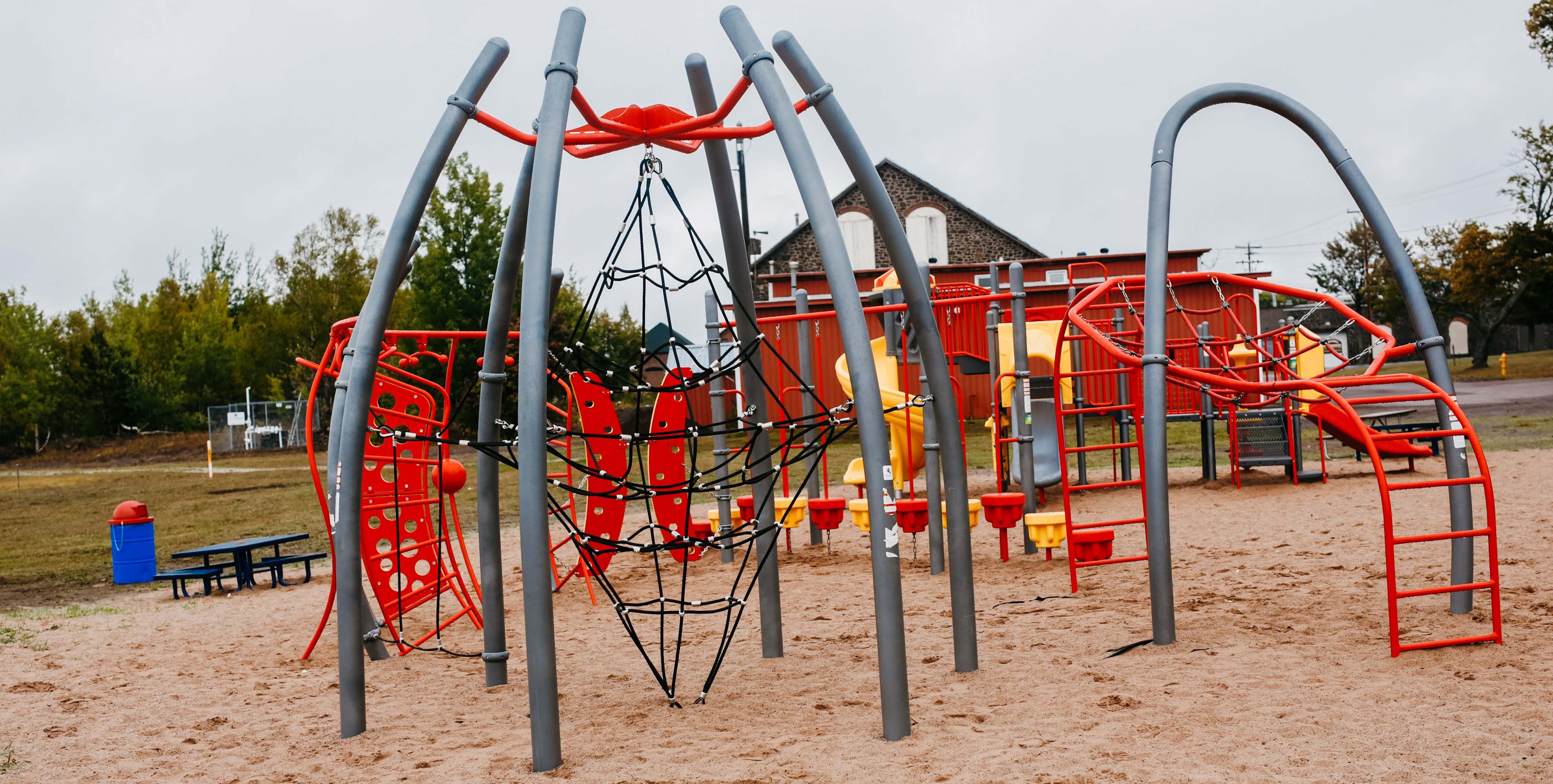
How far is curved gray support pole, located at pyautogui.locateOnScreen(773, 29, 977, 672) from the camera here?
3.91 meters

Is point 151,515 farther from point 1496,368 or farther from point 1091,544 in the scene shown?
point 1496,368

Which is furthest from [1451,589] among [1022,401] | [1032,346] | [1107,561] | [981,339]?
[981,339]

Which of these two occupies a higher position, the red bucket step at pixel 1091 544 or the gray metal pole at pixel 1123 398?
the gray metal pole at pixel 1123 398

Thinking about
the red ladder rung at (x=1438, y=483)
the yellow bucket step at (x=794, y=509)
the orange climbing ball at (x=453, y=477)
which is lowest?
the yellow bucket step at (x=794, y=509)

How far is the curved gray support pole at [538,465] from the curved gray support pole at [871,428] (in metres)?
0.83

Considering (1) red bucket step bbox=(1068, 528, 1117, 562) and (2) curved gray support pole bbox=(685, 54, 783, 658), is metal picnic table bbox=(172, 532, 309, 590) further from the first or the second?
(1) red bucket step bbox=(1068, 528, 1117, 562)

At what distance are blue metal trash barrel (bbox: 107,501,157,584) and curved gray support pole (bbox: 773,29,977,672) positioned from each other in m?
7.43

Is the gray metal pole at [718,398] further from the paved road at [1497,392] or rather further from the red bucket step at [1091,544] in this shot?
the paved road at [1497,392]

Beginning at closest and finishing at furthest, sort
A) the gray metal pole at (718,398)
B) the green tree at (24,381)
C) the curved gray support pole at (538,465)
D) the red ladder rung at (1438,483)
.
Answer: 1. the curved gray support pole at (538,465)
2. the red ladder rung at (1438,483)
3. the gray metal pole at (718,398)
4. the green tree at (24,381)

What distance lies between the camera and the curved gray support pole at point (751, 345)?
461cm

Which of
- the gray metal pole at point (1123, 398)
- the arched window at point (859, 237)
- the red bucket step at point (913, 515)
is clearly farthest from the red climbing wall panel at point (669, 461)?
the arched window at point (859, 237)

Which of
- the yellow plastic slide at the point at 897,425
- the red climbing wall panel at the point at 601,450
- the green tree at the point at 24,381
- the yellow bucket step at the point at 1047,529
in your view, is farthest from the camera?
the green tree at the point at 24,381

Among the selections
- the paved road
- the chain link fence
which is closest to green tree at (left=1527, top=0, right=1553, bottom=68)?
the paved road

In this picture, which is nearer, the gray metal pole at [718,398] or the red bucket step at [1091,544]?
the red bucket step at [1091,544]
